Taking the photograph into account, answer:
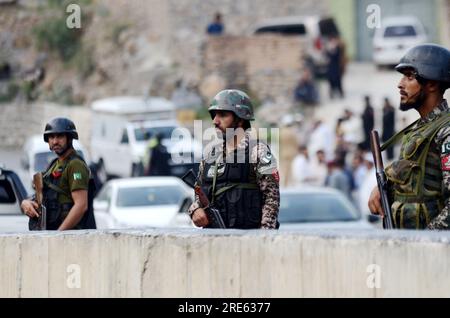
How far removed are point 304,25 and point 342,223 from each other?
87.9ft

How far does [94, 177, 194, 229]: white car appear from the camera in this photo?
18.1m

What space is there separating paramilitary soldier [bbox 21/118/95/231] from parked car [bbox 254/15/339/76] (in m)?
27.9

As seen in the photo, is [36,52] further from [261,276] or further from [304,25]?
[261,276]

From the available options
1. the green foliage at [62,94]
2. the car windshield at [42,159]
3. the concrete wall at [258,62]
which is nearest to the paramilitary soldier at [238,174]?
the car windshield at [42,159]

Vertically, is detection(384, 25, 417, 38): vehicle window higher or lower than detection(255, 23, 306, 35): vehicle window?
lower

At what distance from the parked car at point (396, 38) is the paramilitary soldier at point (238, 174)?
29.4 m

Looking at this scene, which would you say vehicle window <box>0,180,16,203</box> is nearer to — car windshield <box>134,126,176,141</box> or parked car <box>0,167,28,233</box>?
parked car <box>0,167,28,233</box>

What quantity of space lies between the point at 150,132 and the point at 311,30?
11.4 meters

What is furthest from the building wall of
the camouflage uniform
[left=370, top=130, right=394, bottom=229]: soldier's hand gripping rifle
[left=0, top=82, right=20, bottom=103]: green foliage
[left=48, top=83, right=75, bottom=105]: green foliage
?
the camouflage uniform

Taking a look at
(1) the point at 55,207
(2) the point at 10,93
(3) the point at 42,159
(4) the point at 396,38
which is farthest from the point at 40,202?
(2) the point at 10,93

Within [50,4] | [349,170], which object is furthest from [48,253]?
[50,4]

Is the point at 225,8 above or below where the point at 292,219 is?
above

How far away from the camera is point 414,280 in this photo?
6535mm

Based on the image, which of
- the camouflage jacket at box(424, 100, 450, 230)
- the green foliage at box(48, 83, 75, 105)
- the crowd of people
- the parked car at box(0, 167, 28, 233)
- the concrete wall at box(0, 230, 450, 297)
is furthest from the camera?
the green foliage at box(48, 83, 75, 105)
